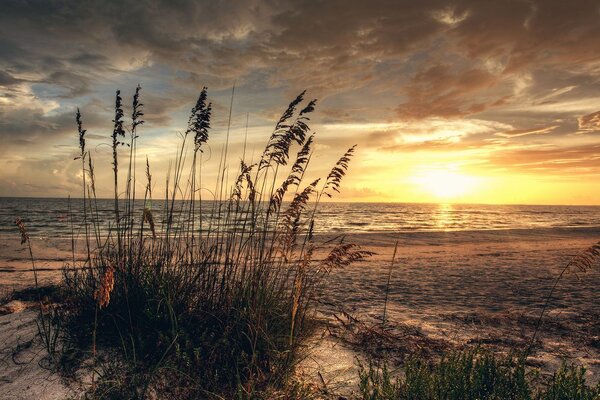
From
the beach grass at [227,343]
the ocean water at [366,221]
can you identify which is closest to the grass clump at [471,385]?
the beach grass at [227,343]

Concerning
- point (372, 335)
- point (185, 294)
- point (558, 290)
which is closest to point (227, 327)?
point (185, 294)

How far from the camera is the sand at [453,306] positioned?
13.7 ft

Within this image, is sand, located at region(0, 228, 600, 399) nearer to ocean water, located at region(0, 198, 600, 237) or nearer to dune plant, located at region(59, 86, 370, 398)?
dune plant, located at region(59, 86, 370, 398)

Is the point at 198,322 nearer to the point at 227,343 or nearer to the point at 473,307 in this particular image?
the point at 227,343

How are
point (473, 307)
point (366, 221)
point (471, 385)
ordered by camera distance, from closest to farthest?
point (471, 385) < point (473, 307) < point (366, 221)

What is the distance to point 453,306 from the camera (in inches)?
258

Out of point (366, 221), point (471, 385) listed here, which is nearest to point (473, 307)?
point (471, 385)

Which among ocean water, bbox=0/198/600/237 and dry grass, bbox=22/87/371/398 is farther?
ocean water, bbox=0/198/600/237

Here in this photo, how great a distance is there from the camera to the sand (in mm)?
4168

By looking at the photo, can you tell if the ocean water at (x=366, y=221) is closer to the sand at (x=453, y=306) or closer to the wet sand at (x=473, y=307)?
the sand at (x=453, y=306)

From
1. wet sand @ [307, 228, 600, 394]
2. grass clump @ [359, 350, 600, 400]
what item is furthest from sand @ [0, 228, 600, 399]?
grass clump @ [359, 350, 600, 400]

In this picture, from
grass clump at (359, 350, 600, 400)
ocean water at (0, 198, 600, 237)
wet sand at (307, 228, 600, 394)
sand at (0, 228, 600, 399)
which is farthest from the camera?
ocean water at (0, 198, 600, 237)

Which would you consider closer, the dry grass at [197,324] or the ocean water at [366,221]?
the dry grass at [197,324]

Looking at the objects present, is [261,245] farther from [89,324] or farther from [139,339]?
[89,324]
